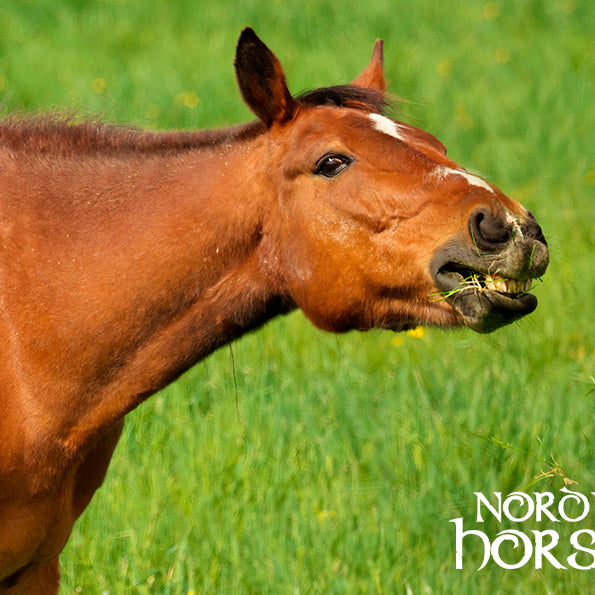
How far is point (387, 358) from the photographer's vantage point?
550 centimetres

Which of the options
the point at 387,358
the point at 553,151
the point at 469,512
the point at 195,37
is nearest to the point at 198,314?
the point at 469,512

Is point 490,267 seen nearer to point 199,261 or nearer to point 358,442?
point 199,261

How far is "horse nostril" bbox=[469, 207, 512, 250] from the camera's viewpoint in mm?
2635

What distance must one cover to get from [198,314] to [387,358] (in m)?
2.74

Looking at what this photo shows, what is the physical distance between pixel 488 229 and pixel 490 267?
4.2 inches

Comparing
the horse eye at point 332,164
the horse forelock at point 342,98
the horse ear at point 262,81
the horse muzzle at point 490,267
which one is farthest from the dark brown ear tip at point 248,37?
the horse muzzle at point 490,267

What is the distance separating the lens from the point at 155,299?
2.90 meters

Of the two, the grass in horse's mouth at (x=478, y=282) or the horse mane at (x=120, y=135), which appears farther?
the horse mane at (x=120, y=135)

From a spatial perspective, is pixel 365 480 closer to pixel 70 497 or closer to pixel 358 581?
pixel 358 581

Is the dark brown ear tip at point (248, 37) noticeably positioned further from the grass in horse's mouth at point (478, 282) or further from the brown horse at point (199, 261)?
the grass in horse's mouth at point (478, 282)

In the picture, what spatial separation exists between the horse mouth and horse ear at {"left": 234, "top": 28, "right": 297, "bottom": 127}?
71 cm

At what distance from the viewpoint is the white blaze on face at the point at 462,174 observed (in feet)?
8.93

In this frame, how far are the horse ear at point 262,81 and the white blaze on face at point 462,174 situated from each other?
0.51m

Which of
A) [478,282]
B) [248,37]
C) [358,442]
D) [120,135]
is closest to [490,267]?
[478,282]
